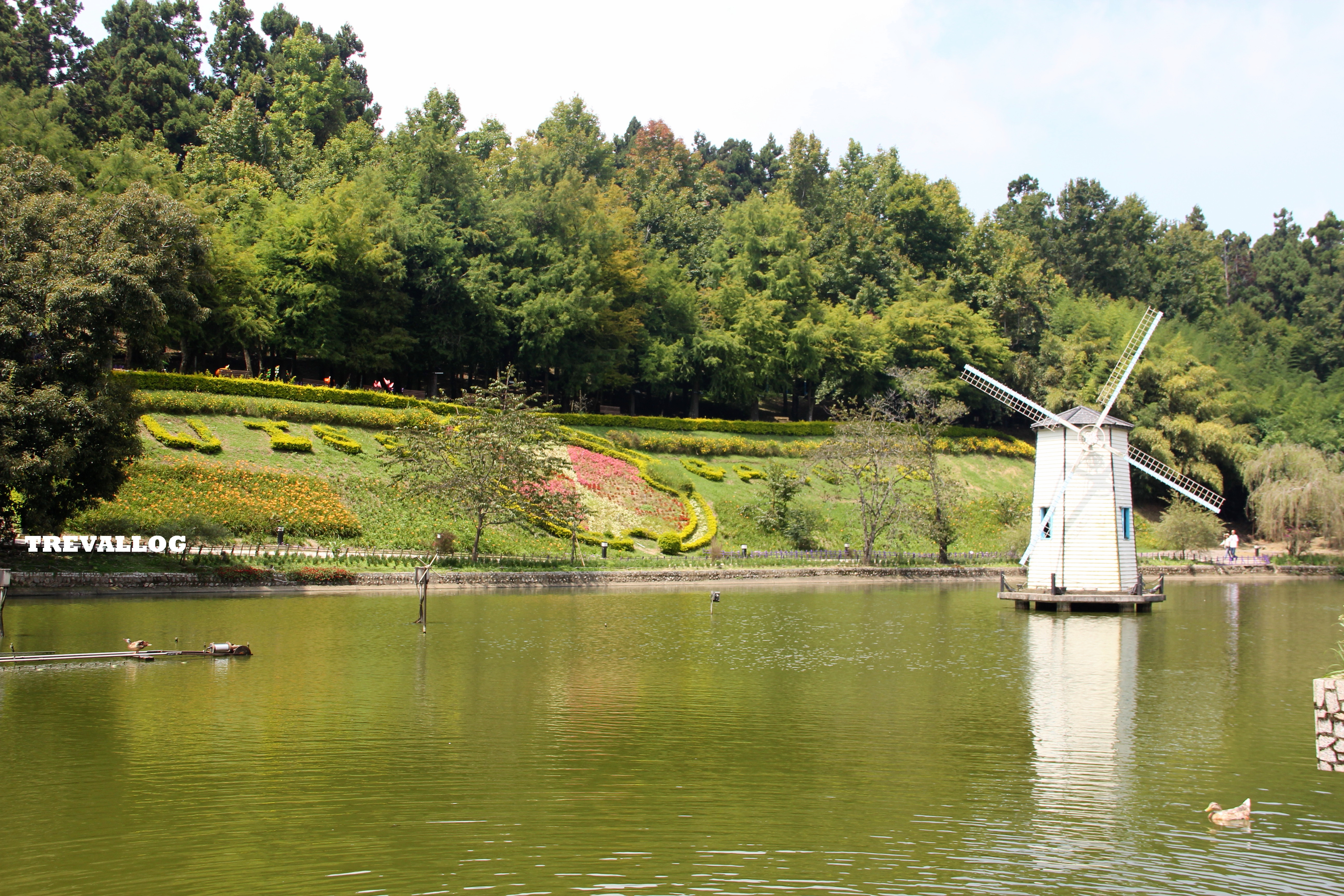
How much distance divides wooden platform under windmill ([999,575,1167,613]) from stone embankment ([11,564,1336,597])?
3412mm

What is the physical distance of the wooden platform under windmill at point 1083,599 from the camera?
33688mm

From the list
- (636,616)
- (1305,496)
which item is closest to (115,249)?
(636,616)

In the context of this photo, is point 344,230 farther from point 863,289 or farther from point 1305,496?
point 1305,496

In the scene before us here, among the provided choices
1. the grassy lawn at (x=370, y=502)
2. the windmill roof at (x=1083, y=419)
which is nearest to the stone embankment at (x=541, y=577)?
the grassy lawn at (x=370, y=502)

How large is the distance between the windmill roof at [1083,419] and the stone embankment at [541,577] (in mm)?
6292

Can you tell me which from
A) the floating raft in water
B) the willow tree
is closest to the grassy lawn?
the floating raft in water

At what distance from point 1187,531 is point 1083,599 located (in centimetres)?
2374

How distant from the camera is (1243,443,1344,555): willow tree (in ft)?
168

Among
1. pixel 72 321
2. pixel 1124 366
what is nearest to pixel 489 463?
pixel 72 321

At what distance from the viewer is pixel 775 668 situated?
21.1m

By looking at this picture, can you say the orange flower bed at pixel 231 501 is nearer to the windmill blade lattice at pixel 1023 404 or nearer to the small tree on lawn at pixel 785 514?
the small tree on lawn at pixel 785 514

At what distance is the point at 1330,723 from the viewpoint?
1109 centimetres

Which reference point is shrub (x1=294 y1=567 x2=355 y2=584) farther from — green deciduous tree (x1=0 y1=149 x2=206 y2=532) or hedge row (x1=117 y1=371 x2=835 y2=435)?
hedge row (x1=117 y1=371 x2=835 y2=435)

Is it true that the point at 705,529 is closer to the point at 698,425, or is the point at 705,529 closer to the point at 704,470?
the point at 704,470
